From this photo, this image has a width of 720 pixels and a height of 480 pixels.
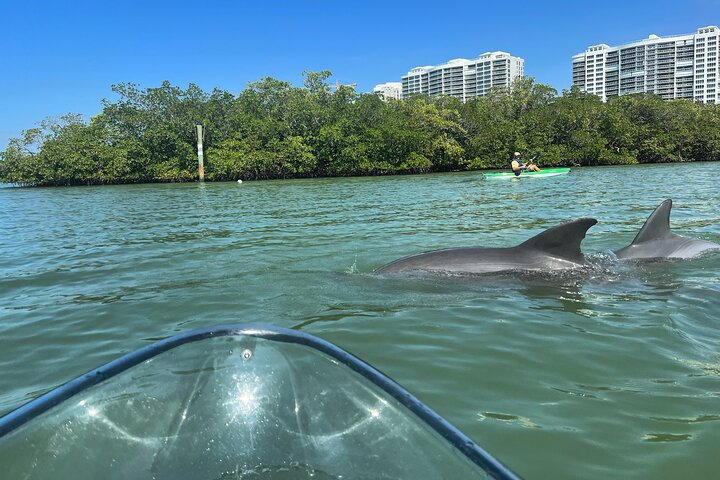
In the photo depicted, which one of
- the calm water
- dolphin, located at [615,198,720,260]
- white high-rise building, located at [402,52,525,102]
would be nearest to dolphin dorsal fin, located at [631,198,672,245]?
dolphin, located at [615,198,720,260]

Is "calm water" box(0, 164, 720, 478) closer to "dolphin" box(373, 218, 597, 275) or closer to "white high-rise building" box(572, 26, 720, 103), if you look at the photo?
"dolphin" box(373, 218, 597, 275)

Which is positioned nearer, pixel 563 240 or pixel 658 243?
pixel 563 240

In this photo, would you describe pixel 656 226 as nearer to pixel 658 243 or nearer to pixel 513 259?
pixel 658 243

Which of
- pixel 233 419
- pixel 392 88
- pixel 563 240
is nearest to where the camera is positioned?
pixel 233 419

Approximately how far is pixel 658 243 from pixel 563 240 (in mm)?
1890

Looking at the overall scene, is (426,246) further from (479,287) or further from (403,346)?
(403,346)

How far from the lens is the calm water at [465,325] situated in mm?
2709

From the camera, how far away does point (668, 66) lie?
132 meters

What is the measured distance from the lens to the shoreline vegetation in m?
53.0

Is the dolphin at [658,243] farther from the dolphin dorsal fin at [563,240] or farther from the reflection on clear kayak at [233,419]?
the reflection on clear kayak at [233,419]

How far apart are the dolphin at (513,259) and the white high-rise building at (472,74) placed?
154636 millimetres

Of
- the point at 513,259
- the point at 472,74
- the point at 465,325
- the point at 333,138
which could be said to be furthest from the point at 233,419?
the point at 472,74

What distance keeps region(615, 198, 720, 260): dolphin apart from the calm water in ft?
0.70

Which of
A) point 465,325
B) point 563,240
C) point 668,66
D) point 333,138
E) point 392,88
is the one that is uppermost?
point 392,88
